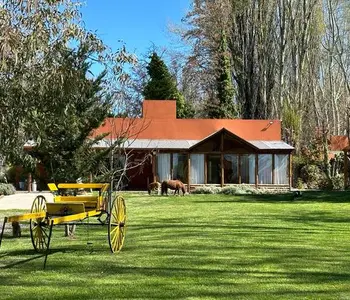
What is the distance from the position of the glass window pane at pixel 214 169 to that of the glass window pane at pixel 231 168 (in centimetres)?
49

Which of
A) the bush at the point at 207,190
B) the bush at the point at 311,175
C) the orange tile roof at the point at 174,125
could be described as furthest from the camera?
the bush at the point at 311,175

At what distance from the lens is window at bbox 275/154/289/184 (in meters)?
32.8

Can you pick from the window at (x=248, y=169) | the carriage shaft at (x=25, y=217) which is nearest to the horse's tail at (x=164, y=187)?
the window at (x=248, y=169)

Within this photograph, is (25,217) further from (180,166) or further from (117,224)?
(180,166)

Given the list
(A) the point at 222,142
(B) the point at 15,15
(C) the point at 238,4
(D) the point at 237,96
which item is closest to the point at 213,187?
(A) the point at 222,142

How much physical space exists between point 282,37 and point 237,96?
225 inches

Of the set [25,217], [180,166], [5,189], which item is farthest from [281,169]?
[25,217]

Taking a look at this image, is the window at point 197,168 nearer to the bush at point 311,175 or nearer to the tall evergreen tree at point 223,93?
the bush at point 311,175

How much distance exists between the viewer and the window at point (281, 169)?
32.8 metres

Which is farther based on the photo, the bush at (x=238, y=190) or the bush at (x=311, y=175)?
the bush at (x=311, y=175)

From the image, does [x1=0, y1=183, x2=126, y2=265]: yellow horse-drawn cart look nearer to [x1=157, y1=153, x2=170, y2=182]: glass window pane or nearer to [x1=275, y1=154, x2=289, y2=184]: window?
[x1=157, y1=153, x2=170, y2=182]: glass window pane

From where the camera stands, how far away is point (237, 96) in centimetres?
4500

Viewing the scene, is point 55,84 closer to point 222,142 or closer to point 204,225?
point 204,225

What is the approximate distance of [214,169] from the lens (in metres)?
32.2
